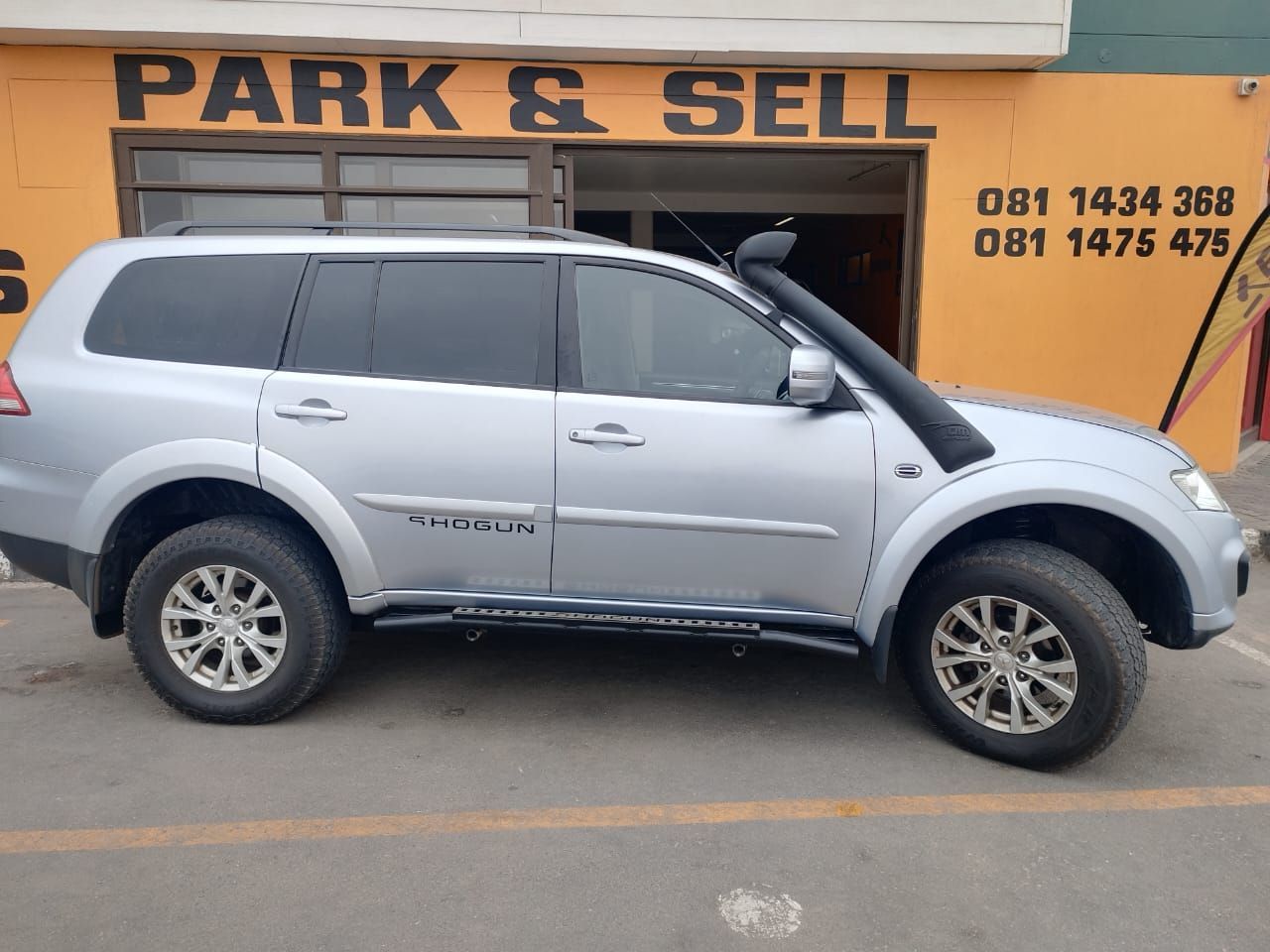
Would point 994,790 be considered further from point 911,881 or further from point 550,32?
point 550,32

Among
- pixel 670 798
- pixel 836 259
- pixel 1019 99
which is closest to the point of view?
pixel 670 798

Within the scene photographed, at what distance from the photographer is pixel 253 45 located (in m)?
7.21

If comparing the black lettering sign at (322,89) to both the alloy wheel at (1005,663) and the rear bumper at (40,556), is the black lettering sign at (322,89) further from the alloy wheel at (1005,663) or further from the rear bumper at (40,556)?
the alloy wheel at (1005,663)

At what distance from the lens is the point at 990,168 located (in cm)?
778

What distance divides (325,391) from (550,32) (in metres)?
4.94

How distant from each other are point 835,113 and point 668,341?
5.09 m

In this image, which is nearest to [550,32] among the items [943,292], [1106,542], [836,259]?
[943,292]

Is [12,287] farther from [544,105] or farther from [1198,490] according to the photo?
[1198,490]

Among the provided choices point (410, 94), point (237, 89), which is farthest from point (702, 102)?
point (237, 89)

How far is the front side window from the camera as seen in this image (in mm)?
3424

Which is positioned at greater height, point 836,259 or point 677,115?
point 677,115

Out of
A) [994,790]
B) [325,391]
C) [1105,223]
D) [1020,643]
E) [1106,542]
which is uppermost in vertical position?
[1105,223]

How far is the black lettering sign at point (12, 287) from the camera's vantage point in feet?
24.4

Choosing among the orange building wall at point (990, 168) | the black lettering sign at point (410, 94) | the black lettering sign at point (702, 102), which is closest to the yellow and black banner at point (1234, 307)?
the orange building wall at point (990, 168)
